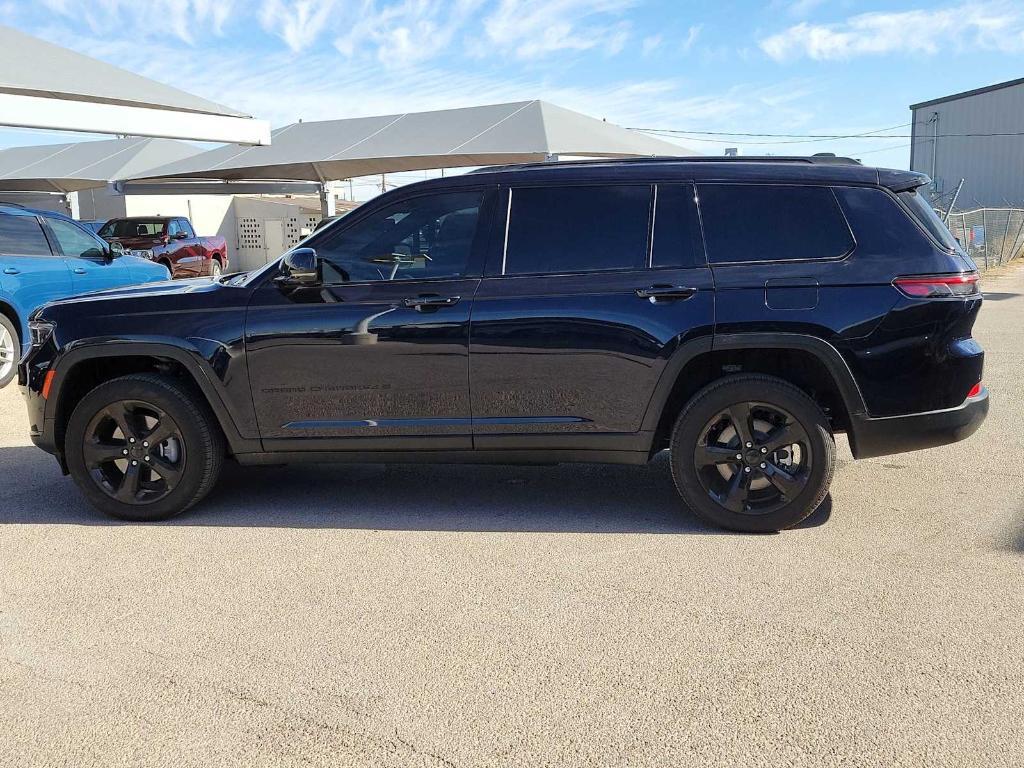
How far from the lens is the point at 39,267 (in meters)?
9.18

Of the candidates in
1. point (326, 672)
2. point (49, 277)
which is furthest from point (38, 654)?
point (49, 277)

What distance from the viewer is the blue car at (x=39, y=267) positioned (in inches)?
348

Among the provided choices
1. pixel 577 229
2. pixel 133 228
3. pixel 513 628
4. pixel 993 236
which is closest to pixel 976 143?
pixel 993 236

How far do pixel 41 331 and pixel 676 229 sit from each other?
3.31m

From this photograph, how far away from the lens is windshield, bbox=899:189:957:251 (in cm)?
460

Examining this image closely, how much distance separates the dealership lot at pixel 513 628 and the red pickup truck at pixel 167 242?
1752 cm

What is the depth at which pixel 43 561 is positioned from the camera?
174 inches

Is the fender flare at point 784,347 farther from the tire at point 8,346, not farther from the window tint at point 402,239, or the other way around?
the tire at point 8,346

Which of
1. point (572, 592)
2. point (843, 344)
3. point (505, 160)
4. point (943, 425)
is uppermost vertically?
point (505, 160)

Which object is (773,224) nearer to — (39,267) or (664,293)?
(664,293)

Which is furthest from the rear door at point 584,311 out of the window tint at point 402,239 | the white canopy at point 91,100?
the white canopy at point 91,100

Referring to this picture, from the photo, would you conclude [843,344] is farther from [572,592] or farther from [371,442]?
[371,442]

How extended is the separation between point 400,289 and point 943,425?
2.68 metres

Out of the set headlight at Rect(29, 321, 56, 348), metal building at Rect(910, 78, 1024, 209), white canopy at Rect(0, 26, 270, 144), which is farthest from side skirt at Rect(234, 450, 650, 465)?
metal building at Rect(910, 78, 1024, 209)
